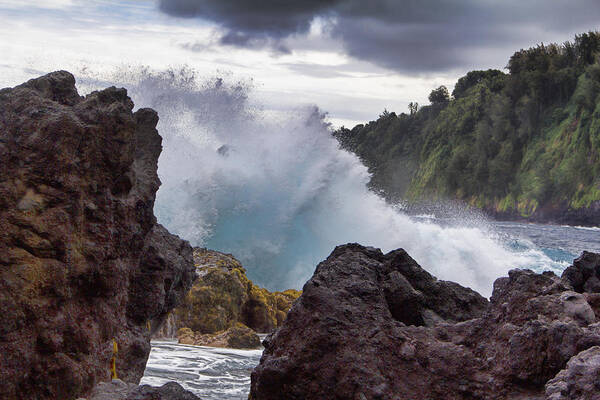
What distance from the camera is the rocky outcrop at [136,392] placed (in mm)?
3268

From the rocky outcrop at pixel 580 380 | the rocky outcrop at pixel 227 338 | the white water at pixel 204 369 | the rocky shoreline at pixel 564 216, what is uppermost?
the rocky outcrop at pixel 580 380

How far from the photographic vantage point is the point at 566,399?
2449 mm

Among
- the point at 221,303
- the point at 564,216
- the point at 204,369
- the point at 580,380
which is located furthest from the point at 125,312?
the point at 564,216

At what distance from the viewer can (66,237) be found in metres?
3.53

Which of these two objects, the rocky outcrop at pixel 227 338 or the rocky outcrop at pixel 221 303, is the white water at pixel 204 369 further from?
the rocky outcrop at pixel 221 303

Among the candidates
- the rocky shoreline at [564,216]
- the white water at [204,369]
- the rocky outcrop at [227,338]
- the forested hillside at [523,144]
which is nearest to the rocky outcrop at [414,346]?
the white water at [204,369]

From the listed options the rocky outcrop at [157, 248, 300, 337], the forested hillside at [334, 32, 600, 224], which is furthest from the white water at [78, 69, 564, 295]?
the forested hillside at [334, 32, 600, 224]

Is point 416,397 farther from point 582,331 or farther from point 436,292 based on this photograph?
point 436,292

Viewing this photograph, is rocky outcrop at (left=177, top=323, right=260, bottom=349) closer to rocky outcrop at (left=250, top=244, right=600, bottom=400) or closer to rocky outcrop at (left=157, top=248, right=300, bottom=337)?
rocky outcrop at (left=157, top=248, right=300, bottom=337)

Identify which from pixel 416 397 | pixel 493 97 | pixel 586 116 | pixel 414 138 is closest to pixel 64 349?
pixel 416 397

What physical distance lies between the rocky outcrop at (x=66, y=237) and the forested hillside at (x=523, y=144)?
3239cm

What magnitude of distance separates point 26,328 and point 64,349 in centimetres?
28

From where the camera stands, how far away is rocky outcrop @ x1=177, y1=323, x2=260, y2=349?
8.73 metres

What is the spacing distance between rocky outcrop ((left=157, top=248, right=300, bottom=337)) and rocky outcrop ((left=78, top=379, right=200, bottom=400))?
5472 mm
